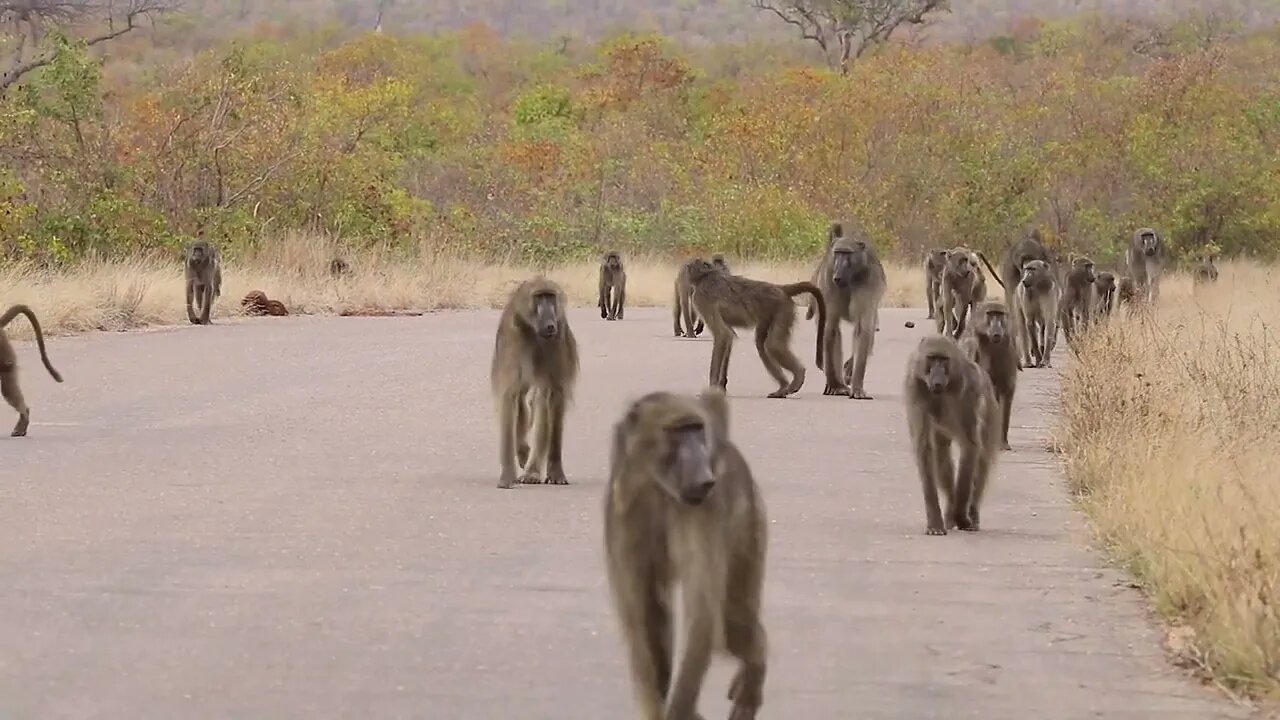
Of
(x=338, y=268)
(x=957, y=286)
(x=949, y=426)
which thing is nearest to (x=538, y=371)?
(x=949, y=426)

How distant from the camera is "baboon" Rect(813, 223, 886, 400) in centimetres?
1689

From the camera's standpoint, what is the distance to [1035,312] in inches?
794

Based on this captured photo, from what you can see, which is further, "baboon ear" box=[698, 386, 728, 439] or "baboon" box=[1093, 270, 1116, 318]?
"baboon" box=[1093, 270, 1116, 318]

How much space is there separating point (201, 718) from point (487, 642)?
1.24 metres

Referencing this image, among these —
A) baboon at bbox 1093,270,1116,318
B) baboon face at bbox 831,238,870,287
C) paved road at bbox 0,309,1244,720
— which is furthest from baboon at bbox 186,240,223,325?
paved road at bbox 0,309,1244,720

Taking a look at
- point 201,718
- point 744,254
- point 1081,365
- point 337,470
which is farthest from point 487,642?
point 744,254

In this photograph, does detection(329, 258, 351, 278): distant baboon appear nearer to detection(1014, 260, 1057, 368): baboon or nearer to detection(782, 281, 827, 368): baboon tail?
detection(1014, 260, 1057, 368): baboon

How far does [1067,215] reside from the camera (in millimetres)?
42562

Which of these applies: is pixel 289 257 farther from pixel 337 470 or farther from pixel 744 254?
pixel 337 470

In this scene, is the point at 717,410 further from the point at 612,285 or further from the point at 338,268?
the point at 338,268

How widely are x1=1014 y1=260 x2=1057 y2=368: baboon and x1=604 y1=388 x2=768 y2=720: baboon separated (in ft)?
47.9

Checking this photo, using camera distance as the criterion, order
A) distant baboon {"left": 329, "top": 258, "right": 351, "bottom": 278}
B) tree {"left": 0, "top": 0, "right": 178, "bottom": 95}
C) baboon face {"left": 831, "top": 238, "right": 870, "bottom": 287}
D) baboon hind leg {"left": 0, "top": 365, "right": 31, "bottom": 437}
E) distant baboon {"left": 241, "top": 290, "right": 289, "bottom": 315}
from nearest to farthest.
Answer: baboon hind leg {"left": 0, "top": 365, "right": 31, "bottom": 437} < baboon face {"left": 831, "top": 238, "right": 870, "bottom": 287} < distant baboon {"left": 241, "top": 290, "right": 289, "bottom": 315} < distant baboon {"left": 329, "top": 258, "right": 351, "bottom": 278} < tree {"left": 0, "top": 0, "right": 178, "bottom": 95}

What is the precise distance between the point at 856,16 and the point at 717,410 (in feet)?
230

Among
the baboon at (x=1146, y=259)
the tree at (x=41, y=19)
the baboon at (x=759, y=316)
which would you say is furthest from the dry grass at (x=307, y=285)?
the baboon at (x=1146, y=259)
